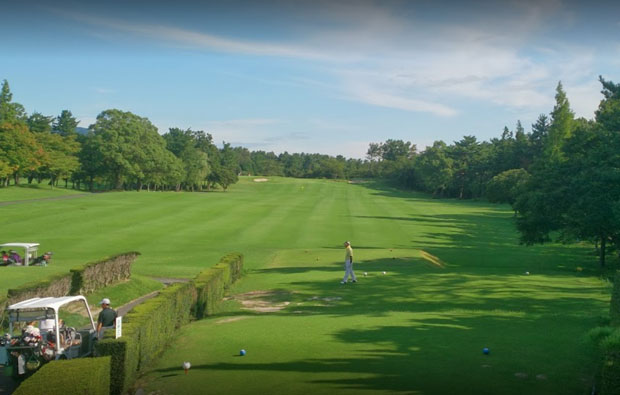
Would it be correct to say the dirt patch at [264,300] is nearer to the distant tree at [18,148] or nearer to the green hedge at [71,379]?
the green hedge at [71,379]

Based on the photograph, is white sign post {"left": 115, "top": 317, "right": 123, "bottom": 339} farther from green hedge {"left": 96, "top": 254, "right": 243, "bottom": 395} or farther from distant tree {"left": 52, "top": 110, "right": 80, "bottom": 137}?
distant tree {"left": 52, "top": 110, "right": 80, "bottom": 137}

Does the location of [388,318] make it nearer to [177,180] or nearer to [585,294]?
[585,294]

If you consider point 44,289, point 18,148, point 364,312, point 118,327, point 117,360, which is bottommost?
point 44,289

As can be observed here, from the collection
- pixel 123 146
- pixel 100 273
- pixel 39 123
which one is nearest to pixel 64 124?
pixel 39 123

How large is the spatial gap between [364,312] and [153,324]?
763 cm

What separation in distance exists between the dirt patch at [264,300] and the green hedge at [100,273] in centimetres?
624

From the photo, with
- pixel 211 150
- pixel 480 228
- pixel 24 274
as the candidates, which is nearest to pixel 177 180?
pixel 211 150

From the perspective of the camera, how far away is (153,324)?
529 inches

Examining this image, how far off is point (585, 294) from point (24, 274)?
24.6 m

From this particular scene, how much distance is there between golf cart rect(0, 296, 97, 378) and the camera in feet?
39.3

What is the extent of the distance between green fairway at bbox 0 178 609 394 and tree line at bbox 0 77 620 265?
413 cm

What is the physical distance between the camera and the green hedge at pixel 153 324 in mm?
10922

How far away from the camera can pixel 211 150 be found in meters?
161

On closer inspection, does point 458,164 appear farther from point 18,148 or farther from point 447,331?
point 447,331
